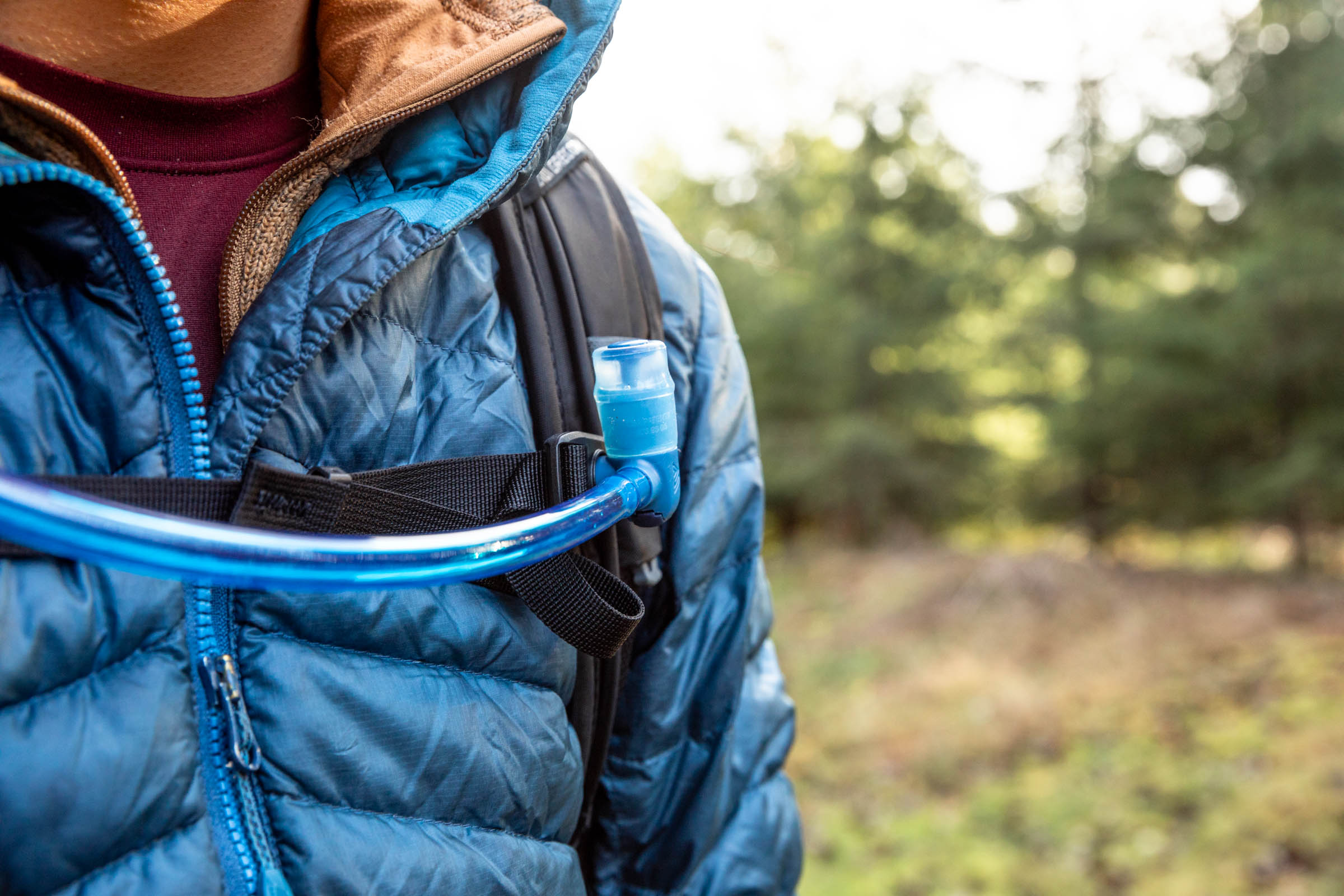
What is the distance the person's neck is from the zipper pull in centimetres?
60

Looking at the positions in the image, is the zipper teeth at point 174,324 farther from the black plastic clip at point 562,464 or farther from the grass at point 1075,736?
the grass at point 1075,736

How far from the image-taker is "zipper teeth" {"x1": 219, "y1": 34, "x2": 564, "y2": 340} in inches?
39.9

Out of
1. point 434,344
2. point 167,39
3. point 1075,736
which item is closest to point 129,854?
point 434,344

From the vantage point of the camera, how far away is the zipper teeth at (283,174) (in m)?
1.01

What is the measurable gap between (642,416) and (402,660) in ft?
1.18

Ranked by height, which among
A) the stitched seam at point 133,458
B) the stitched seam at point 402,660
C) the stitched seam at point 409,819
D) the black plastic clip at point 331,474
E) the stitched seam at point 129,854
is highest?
the stitched seam at point 133,458

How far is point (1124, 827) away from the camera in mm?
→ 5395

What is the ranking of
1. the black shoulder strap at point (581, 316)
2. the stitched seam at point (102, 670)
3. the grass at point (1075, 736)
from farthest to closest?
the grass at point (1075, 736), the black shoulder strap at point (581, 316), the stitched seam at point (102, 670)

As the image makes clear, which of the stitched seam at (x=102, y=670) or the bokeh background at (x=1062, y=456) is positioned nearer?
the stitched seam at (x=102, y=670)

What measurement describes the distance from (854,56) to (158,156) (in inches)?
460

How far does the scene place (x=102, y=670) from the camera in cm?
83

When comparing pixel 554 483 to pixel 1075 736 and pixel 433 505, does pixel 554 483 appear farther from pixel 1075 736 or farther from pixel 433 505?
pixel 1075 736

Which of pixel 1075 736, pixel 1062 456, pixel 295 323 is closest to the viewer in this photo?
pixel 295 323

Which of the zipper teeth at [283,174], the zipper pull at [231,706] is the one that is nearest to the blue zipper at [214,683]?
the zipper pull at [231,706]
